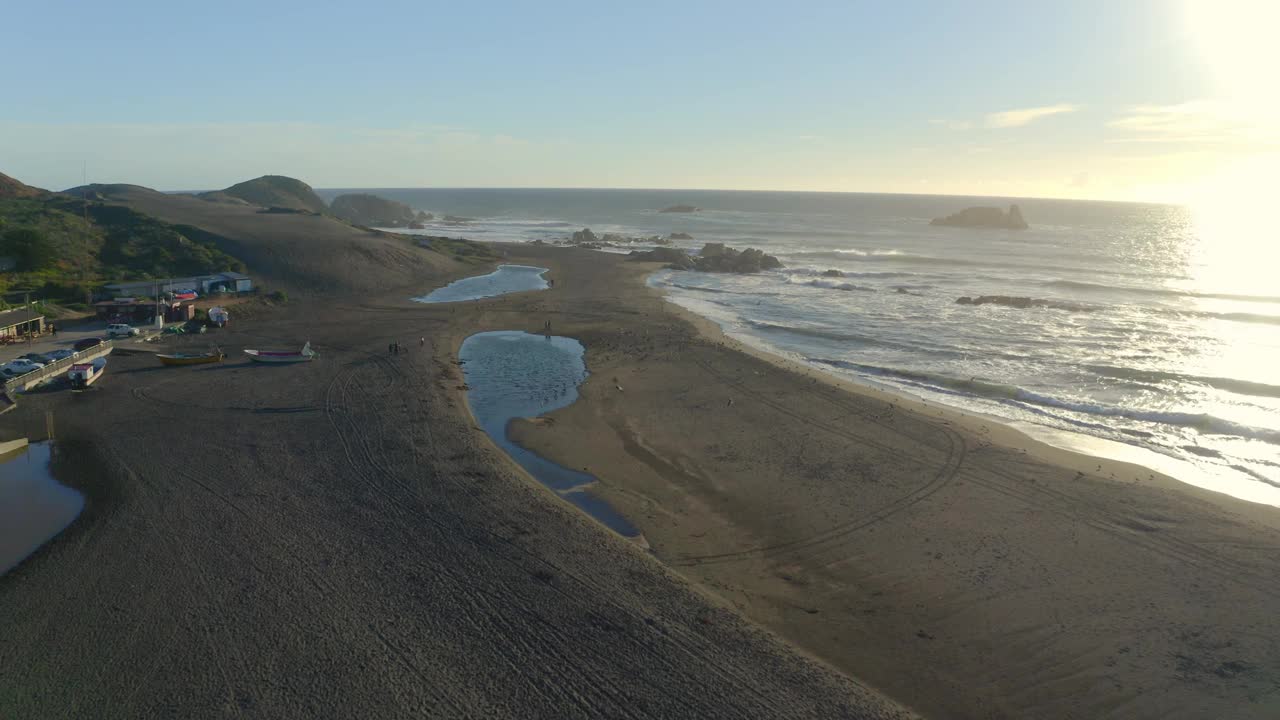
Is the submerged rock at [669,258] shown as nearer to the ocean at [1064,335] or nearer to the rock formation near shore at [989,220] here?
the ocean at [1064,335]

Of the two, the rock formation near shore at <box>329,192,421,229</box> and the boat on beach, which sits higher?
the rock formation near shore at <box>329,192,421,229</box>

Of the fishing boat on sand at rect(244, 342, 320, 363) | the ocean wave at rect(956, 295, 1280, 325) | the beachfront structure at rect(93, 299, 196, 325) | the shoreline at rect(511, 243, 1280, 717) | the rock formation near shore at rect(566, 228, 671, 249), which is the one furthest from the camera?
the rock formation near shore at rect(566, 228, 671, 249)

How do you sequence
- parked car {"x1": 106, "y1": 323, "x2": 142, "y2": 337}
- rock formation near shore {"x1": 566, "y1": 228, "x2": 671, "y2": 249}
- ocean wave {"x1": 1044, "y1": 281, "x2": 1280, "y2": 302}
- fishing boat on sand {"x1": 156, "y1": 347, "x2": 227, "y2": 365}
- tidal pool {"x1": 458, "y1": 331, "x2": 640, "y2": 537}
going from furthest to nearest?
rock formation near shore {"x1": 566, "y1": 228, "x2": 671, "y2": 249}, ocean wave {"x1": 1044, "y1": 281, "x2": 1280, "y2": 302}, parked car {"x1": 106, "y1": 323, "x2": 142, "y2": 337}, fishing boat on sand {"x1": 156, "y1": 347, "x2": 227, "y2": 365}, tidal pool {"x1": 458, "y1": 331, "x2": 640, "y2": 537}

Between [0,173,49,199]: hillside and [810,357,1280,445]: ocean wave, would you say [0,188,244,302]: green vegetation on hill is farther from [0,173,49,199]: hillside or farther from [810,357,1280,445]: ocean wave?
[810,357,1280,445]: ocean wave

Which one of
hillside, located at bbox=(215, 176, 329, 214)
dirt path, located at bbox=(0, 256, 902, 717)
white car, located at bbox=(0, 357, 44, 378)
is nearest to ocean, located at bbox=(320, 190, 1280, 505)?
dirt path, located at bbox=(0, 256, 902, 717)

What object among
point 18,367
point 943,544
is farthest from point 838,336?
point 18,367

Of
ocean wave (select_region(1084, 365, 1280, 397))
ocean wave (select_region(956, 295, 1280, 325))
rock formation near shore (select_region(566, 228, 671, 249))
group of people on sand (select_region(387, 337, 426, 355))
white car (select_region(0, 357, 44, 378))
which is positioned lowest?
ocean wave (select_region(1084, 365, 1280, 397))
